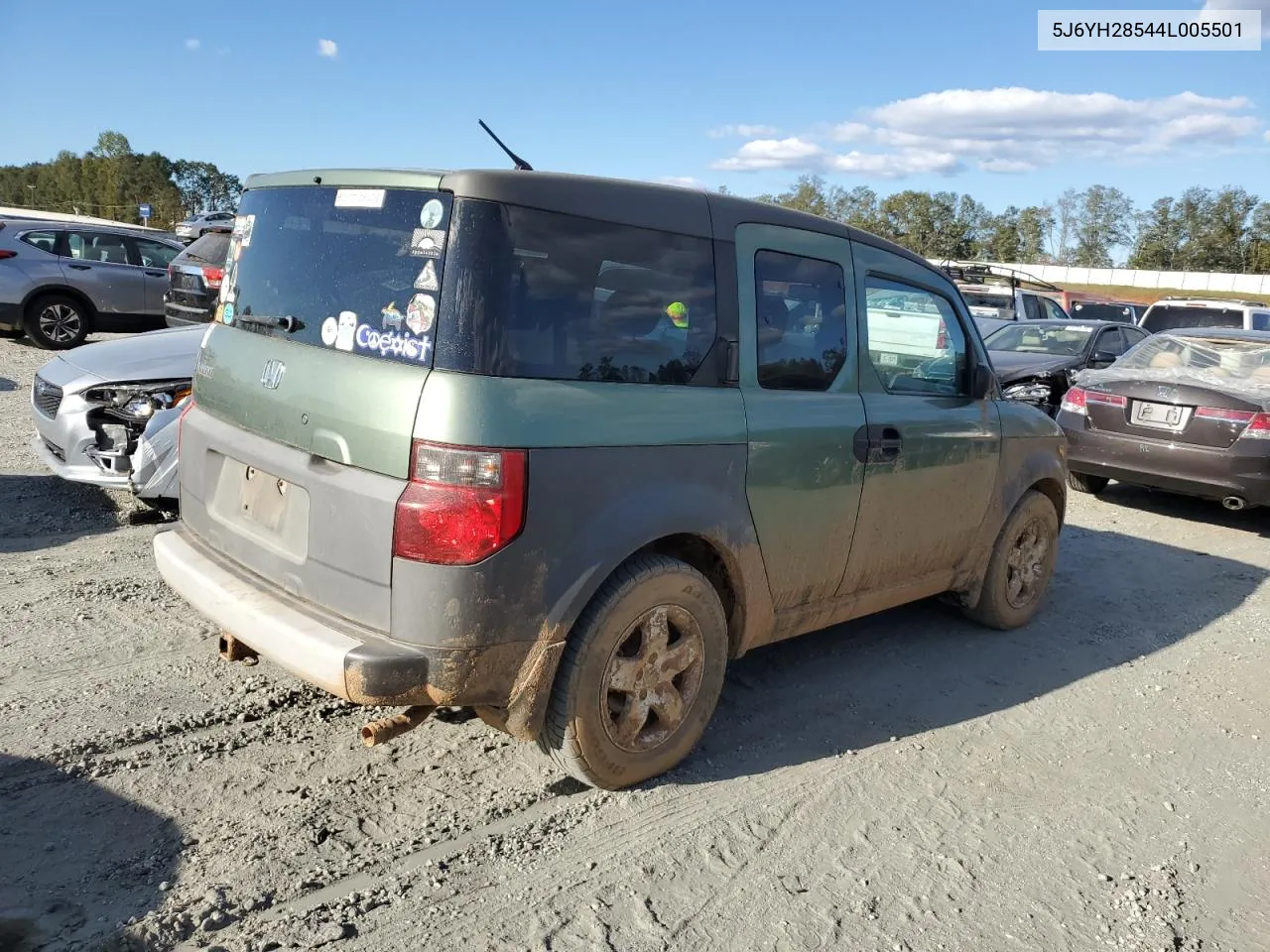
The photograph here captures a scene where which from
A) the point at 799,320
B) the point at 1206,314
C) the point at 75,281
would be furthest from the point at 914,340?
the point at 1206,314

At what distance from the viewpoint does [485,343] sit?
2.79 meters

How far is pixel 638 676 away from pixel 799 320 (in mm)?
1526

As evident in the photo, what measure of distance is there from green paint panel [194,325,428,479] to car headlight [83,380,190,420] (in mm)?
2457

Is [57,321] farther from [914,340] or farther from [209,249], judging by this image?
[914,340]

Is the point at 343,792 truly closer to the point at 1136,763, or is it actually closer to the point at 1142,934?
the point at 1142,934

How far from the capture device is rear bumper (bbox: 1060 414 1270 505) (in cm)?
756

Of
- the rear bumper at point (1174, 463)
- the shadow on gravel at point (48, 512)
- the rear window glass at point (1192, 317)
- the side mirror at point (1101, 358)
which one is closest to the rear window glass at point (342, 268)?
the shadow on gravel at point (48, 512)

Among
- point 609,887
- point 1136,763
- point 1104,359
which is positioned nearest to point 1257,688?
point 1136,763

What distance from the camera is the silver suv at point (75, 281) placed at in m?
13.0

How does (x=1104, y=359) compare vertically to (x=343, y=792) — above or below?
above

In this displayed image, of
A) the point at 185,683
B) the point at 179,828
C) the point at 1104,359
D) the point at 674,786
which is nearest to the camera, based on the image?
the point at 179,828

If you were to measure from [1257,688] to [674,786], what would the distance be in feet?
10.8

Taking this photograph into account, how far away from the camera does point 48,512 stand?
19.7ft

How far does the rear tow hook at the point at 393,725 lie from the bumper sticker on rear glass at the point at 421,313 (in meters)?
1.13
